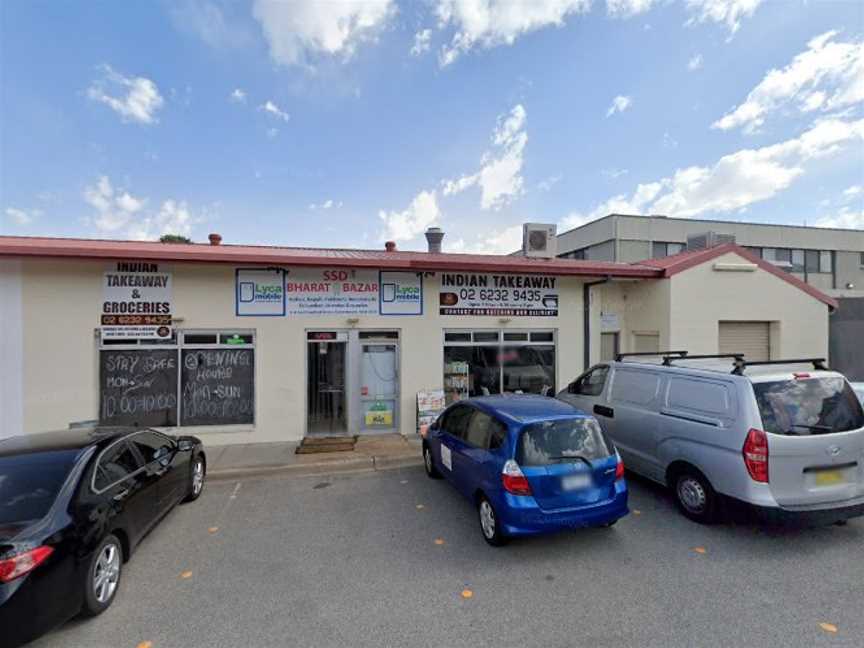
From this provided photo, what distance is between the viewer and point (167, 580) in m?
3.76

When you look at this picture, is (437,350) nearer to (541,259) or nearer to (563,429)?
(541,259)

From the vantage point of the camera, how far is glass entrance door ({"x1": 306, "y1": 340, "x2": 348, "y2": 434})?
847 centimetres

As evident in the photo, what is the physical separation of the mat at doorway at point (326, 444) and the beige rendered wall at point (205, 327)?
0.46 metres

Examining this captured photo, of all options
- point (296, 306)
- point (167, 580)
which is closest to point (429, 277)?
point (296, 306)

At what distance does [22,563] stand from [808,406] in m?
6.91

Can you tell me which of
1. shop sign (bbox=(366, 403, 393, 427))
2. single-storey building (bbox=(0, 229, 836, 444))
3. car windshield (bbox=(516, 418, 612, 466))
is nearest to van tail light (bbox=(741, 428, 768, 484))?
car windshield (bbox=(516, 418, 612, 466))

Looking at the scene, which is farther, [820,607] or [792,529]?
[792,529]

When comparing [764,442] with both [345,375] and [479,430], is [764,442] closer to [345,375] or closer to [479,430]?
[479,430]

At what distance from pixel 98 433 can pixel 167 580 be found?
1775 millimetres

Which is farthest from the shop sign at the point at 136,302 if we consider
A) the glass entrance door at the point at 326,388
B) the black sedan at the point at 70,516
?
the black sedan at the point at 70,516

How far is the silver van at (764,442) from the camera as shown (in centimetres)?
410

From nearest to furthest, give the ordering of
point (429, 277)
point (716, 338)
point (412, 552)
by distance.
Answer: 1. point (412, 552)
2. point (429, 277)
3. point (716, 338)

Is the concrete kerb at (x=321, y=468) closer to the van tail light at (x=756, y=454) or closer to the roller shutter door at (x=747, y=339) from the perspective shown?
the van tail light at (x=756, y=454)

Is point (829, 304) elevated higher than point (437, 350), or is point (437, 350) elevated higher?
point (829, 304)
